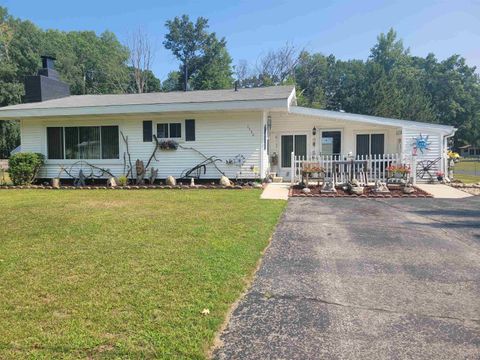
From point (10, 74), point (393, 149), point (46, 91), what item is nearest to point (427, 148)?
point (393, 149)

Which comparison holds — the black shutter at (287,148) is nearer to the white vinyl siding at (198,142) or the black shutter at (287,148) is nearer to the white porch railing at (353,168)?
the white porch railing at (353,168)

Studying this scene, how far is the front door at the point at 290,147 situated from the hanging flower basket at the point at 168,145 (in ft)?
14.7

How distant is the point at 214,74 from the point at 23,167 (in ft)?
95.6

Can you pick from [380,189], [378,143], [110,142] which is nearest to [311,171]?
[380,189]

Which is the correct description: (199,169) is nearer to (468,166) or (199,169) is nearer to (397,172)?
(397,172)

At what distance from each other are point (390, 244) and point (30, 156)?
13209mm

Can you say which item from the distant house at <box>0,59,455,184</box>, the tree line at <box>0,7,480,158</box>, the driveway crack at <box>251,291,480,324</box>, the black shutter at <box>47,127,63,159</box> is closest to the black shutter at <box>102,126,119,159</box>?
the distant house at <box>0,59,455,184</box>

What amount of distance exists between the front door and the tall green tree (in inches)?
1124

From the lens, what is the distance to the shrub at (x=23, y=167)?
13820 millimetres

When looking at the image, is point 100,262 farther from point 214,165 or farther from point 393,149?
point 393,149

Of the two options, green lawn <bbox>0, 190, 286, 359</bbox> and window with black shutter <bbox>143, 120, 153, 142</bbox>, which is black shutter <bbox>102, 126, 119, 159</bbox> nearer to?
window with black shutter <bbox>143, 120, 153, 142</bbox>

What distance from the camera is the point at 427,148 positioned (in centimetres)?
1388

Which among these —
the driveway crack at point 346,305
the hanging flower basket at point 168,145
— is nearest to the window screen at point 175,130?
the hanging flower basket at point 168,145

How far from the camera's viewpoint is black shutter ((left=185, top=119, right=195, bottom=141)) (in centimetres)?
1351
